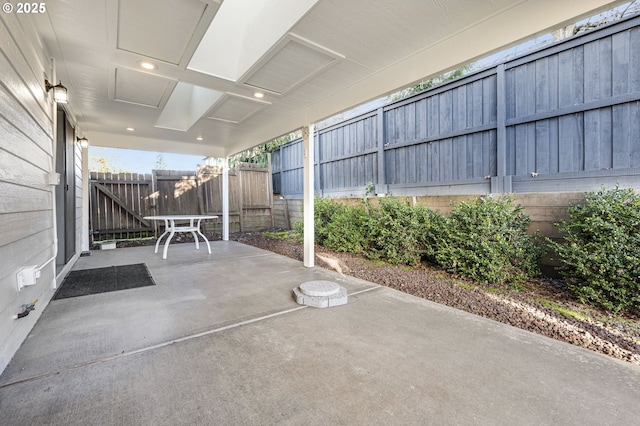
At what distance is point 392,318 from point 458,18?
2412mm

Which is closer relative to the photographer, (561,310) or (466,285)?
(561,310)

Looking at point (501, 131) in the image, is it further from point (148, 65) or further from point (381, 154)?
point (148, 65)

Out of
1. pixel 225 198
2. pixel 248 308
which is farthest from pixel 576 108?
pixel 225 198

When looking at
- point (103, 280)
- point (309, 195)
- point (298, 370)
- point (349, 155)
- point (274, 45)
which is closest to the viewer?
point (298, 370)

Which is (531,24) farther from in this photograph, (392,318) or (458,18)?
(392,318)

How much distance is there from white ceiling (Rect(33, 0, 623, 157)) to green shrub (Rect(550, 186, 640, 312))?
61.4 inches

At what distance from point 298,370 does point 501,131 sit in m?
4.18

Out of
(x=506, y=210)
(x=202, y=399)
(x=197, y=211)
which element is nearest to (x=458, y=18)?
(x=506, y=210)

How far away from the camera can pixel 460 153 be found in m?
4.51

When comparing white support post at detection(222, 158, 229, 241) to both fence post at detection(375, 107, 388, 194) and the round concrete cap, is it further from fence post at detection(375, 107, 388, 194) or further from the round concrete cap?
the round concrete cap

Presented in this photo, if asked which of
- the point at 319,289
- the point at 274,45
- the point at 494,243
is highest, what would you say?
the point at 274,45

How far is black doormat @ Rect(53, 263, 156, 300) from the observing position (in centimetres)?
292

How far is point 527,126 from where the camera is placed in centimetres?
369

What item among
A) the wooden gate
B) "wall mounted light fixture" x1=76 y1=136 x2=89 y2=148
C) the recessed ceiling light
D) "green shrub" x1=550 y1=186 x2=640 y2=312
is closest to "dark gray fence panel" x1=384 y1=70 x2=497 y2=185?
"green shrub" x1=550 y1=186 x2=640 y2=312
